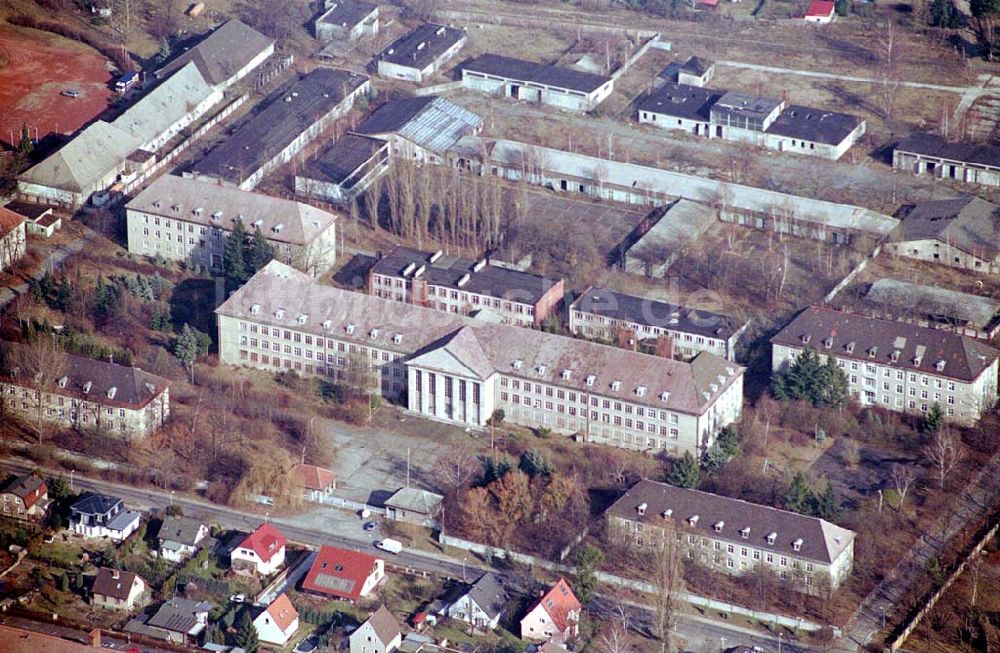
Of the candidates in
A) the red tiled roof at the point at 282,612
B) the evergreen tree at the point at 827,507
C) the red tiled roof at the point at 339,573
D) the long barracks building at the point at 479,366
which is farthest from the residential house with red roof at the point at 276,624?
the evergreen tree at the point at 827,507

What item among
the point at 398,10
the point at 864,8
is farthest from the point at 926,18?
the point at 398,10

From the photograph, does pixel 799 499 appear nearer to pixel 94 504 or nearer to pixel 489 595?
pixel 489 595

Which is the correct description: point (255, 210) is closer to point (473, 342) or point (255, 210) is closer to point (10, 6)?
point (473, 342)

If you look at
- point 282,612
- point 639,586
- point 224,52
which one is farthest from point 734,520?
point 224,52

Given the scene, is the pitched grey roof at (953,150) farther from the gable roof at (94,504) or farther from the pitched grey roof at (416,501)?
the gable roof at (94,504)

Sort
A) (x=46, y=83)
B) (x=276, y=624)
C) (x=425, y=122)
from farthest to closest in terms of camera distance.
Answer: (x=46, y=83) < (x=425, y=122) < (x=276, y=624)

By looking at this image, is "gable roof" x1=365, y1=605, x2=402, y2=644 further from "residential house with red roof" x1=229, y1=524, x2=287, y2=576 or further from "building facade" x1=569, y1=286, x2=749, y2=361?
"building facade" x1=569, y1=286, x2=749, y2=361

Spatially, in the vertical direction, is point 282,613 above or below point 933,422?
below
